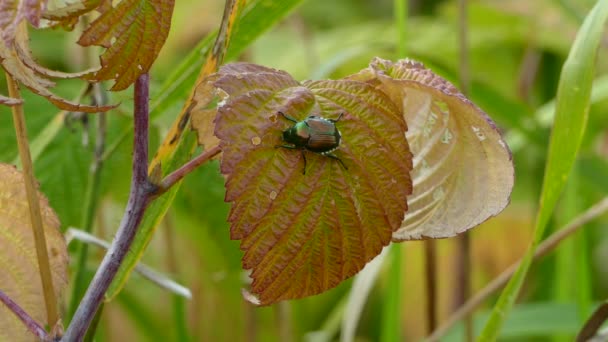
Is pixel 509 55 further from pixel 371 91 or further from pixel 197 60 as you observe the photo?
pixel 371 91

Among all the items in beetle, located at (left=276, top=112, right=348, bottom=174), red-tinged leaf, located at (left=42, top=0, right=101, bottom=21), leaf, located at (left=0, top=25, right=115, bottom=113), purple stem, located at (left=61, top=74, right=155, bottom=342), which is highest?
red-tinged leaf, located at (left=42, top=0, right=101, bottom=21)

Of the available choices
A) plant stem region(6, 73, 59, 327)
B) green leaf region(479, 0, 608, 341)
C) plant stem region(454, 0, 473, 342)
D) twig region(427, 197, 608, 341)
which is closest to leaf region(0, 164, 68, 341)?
plant stem region(6, 73, 59, 327)

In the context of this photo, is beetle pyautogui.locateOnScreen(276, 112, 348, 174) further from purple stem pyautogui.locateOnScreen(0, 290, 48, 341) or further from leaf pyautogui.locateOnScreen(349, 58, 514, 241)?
purple stem pyautogui.locateOnScreen(0, 290, 48, 341)

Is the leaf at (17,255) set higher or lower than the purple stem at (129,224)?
lower

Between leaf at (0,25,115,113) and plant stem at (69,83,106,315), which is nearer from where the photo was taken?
leaf at (0,25,115,113)

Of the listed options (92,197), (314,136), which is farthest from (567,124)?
(92,197)

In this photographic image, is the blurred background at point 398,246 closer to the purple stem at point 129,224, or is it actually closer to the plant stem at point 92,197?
the plant stem at point 92,197

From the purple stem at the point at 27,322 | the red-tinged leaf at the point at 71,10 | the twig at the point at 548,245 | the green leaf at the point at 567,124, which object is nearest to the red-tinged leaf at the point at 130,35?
the red-tinged leaf at the point at 71,10
